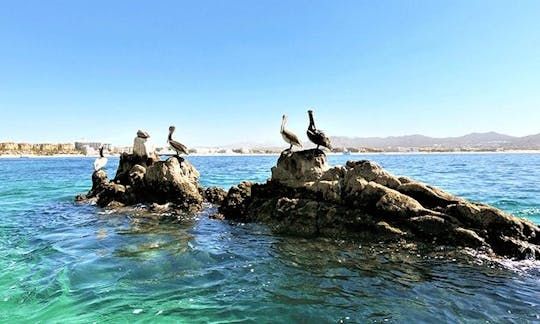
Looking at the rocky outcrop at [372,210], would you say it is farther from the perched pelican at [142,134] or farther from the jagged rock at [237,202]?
the perched pelican at [142,134]

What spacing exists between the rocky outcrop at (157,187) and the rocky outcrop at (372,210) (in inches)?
143

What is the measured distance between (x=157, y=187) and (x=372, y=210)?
10.3 meters

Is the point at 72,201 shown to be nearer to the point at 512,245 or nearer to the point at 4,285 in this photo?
the point at 4,285

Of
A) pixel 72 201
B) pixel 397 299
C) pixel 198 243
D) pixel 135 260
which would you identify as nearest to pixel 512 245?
pixel 397 299

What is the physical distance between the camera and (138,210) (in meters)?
16.7

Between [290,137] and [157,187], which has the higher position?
[290,137]

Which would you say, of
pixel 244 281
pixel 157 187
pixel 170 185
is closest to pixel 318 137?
pixel 244 281

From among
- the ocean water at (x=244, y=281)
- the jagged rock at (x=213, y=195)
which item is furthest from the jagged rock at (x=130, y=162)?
the ocean water at (x=244, y=281)

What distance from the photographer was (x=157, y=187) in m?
17.4

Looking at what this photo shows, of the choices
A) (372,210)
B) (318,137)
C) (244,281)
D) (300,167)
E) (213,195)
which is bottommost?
(244,281)

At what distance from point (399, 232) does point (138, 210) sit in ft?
36.7

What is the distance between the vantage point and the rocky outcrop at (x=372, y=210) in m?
9.64

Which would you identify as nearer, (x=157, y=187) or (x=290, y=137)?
(x=290, y=137)

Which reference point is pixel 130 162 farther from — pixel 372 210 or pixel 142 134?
pixel 372 210
